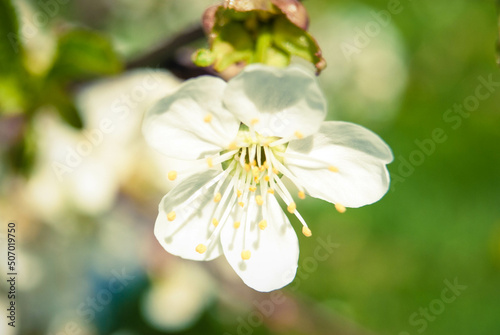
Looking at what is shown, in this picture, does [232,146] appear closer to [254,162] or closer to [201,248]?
[254,162]

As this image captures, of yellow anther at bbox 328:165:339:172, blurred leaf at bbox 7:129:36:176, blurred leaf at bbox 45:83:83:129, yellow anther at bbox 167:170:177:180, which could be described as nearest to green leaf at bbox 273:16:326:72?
yellow anther at bbox 328:165:339:172

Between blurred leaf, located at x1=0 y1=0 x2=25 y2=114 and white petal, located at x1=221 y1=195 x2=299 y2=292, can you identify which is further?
blurred leaf, located at x1=0 y1=0 x2=25 y2=114

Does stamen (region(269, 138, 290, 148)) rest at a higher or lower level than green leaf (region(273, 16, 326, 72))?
lower

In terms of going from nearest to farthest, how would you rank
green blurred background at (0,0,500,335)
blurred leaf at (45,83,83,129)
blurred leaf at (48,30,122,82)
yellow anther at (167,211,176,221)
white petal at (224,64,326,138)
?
white petal at (224,64,326,138) < yellow anther at (167,211,176,221) < blurred leaf at (48,30,122,82) < blurred leaf at (45,83,83,129) < green blurred background at (0,0,500,335)

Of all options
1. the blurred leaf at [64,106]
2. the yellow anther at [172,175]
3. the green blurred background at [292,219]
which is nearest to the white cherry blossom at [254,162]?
the yellow anther at [172,175]

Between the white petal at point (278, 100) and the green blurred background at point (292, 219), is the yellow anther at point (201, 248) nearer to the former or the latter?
the white petal at point (278, 100)

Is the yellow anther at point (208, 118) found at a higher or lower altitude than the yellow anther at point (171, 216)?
higher

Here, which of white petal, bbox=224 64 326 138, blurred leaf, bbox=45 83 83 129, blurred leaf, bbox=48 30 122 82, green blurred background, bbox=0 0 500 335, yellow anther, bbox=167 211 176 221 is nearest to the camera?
white petal, bbox=224 64 326 138

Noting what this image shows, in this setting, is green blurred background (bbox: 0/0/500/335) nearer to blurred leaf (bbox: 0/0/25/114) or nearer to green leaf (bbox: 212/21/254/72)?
blurred leaf (bbox: 0/0/25/114)
